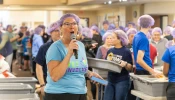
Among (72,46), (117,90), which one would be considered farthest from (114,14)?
(72,46)

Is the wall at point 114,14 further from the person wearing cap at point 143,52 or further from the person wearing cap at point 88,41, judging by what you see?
the person wearing cap at point 143,52

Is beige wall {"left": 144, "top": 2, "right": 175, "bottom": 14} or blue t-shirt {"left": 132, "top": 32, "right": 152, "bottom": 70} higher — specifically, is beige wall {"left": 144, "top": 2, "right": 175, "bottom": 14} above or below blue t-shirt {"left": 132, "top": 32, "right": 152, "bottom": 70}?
above

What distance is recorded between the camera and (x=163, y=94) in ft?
17.9

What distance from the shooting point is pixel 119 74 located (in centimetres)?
620

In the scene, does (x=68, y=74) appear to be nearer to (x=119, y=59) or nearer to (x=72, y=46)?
(x=72, y=46)

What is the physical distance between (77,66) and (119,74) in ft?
8.33

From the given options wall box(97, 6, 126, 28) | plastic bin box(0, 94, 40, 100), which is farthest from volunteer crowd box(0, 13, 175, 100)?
wall box(97, 6, 126, 28)

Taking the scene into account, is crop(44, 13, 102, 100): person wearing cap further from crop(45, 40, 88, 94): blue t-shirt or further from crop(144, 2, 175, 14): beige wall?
crop(144, 2, 175, 14): beige wall

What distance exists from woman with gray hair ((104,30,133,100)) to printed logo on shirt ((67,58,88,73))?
2333 mm

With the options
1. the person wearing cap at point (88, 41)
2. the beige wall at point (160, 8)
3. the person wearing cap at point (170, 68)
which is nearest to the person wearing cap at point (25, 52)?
the beige wall at point (160, 8)

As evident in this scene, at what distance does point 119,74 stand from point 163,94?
3.00 feet

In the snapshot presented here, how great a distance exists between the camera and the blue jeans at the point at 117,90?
6.16 metres

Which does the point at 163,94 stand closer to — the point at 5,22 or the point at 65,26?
the point at 65,26

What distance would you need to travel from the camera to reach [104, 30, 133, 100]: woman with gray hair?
20.2ft
